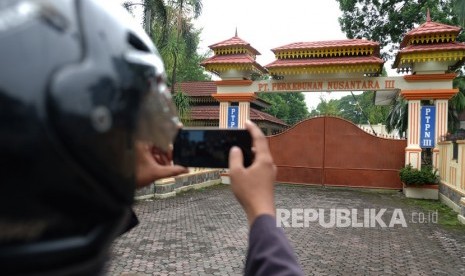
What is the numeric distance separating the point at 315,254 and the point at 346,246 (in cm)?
60

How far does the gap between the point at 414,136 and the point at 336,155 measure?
2072 millimetres

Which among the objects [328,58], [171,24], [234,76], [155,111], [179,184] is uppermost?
[171,24]

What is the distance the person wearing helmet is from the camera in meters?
0.41

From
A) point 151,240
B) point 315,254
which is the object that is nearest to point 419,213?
point 315,254

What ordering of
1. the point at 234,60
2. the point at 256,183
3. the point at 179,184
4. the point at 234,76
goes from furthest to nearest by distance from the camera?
the point at 234,76 → the point at 234,60 → the point at 179,184 → the point at 256,183

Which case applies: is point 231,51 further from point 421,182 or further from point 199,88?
point 421,182

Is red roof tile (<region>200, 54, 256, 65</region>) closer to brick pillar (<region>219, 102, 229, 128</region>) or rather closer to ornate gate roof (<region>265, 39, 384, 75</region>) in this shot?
ornate gate roof (<region>265, 39, 384, 75</region>)

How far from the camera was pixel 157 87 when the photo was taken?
0.62m

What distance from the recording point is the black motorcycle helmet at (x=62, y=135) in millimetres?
413

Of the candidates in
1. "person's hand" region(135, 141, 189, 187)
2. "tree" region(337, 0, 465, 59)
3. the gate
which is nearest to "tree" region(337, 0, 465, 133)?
"tree" region(337, 0, 465, 59)

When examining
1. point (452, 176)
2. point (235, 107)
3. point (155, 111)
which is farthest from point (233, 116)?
point (155, 111)

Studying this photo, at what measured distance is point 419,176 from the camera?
29.0ft

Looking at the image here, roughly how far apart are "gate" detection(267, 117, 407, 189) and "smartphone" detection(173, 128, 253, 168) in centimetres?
1009

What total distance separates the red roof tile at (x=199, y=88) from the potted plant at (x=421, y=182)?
8.34m
